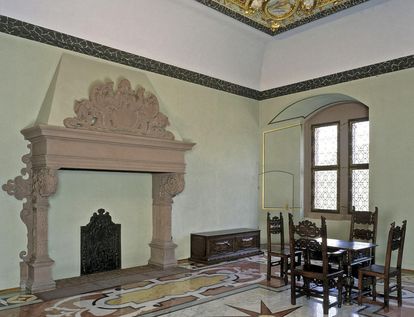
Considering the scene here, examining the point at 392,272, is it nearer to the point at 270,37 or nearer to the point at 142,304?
the point at 142,304

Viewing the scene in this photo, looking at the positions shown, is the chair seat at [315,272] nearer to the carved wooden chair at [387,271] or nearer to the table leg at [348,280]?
the table leg at [348,280]

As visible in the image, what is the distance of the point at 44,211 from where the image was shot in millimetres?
5047

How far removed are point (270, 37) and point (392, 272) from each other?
4723 millimetres

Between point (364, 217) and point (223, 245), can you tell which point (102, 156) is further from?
point (364, 217)

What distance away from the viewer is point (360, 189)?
7723 millimetres

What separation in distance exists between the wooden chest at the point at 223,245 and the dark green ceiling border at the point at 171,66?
2.76 metres

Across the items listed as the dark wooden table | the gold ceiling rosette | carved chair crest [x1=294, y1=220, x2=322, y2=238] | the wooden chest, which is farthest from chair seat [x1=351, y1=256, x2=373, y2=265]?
the gold ceiling rosette

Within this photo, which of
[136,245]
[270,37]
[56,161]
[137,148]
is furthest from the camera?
[270,37]

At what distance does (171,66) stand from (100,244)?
3.19 meters

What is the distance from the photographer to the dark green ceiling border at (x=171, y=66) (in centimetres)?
518

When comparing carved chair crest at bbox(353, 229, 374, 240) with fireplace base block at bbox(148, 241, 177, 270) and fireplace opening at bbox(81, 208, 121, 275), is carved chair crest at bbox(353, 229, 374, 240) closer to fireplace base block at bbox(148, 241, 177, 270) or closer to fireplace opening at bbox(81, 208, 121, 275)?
fireplace base block at bbox(148, 241, 177, 270)

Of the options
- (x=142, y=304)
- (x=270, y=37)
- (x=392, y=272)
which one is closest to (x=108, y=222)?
(x=142, y=304)

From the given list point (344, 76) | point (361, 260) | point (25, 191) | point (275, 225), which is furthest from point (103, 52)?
point (361, 260)

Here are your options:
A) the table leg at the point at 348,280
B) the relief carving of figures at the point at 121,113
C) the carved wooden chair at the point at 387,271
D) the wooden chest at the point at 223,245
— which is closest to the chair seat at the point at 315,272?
the table leg at the point at 348,280
